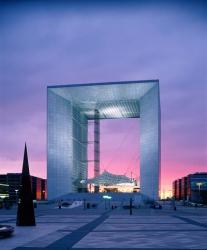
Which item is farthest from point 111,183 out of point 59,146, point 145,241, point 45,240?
point 145,241

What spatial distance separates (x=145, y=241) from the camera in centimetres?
1930

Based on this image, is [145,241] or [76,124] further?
[76,124]

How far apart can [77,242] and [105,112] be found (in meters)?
103

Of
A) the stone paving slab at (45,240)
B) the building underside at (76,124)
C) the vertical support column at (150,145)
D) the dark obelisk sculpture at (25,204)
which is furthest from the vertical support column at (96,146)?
the stone paving slab at (45,240)

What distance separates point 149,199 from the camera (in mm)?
95688

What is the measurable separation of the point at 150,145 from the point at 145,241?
8157cm

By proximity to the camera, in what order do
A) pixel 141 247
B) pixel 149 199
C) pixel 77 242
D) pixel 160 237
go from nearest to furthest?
1. pixel 141 247
2. pixel 77 242
3. pixel 160 237
4. pixel 149 199

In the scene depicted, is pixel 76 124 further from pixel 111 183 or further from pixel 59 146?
pixel 111 183

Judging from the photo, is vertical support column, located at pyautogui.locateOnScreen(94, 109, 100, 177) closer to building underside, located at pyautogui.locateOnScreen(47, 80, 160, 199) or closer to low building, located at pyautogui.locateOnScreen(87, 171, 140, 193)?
low building, located at pyautogui.locateOnScreen(87, 171, 140, 193)

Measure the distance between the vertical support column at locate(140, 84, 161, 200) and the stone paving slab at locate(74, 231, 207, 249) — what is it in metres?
75.2

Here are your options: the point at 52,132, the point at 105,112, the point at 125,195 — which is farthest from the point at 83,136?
the point at 125,195

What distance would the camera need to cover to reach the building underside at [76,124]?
99.6 meters

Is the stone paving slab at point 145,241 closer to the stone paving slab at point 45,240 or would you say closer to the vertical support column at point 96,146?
the stone paving slab at point 45,240

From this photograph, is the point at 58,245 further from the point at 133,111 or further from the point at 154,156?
the point at 133,111
